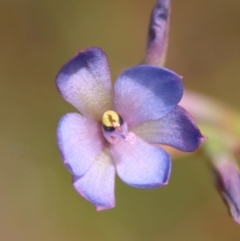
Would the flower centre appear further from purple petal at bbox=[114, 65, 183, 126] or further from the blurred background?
the blurred background

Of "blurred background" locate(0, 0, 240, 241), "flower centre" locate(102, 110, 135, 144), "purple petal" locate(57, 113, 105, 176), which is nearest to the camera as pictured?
"purple petal" locate(57, 113, 105, 176)

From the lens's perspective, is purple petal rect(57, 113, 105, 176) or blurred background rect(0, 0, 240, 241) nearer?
purple petal rect(57, 113, 105, 176)

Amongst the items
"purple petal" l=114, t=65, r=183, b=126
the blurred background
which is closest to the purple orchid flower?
"purple petal" l=114, t=65, r=183, b=126

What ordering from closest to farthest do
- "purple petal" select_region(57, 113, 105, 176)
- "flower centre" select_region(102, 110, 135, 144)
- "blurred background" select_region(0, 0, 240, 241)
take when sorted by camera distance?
1. "purple petal" select_region(57, 113, 105, 176)
2. "flower centre" select_region(102, 110, 135, 144)
3. "blurred background" select_region(0, 0, 240, 241)

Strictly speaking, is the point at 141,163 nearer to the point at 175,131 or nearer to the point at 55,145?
the point at 175,131

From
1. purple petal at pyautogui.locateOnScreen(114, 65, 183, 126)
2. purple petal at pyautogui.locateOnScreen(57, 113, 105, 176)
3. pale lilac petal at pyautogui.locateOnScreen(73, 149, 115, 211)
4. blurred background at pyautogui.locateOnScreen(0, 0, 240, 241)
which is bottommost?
blurred background at pyautogui.locateOnScreen(0, 0, 240, 241)

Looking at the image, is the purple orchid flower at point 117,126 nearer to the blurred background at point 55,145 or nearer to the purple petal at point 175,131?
the purple petal at point 175,131

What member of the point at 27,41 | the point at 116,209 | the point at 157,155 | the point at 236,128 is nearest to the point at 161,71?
the point at 157,155

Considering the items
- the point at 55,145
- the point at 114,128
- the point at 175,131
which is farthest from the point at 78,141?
the point at 55,145

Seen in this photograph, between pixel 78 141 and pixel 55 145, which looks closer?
pixel 78 141

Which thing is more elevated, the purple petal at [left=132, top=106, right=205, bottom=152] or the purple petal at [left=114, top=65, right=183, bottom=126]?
the purple petal at [left=114, top=65, right=183, bottom=126]
